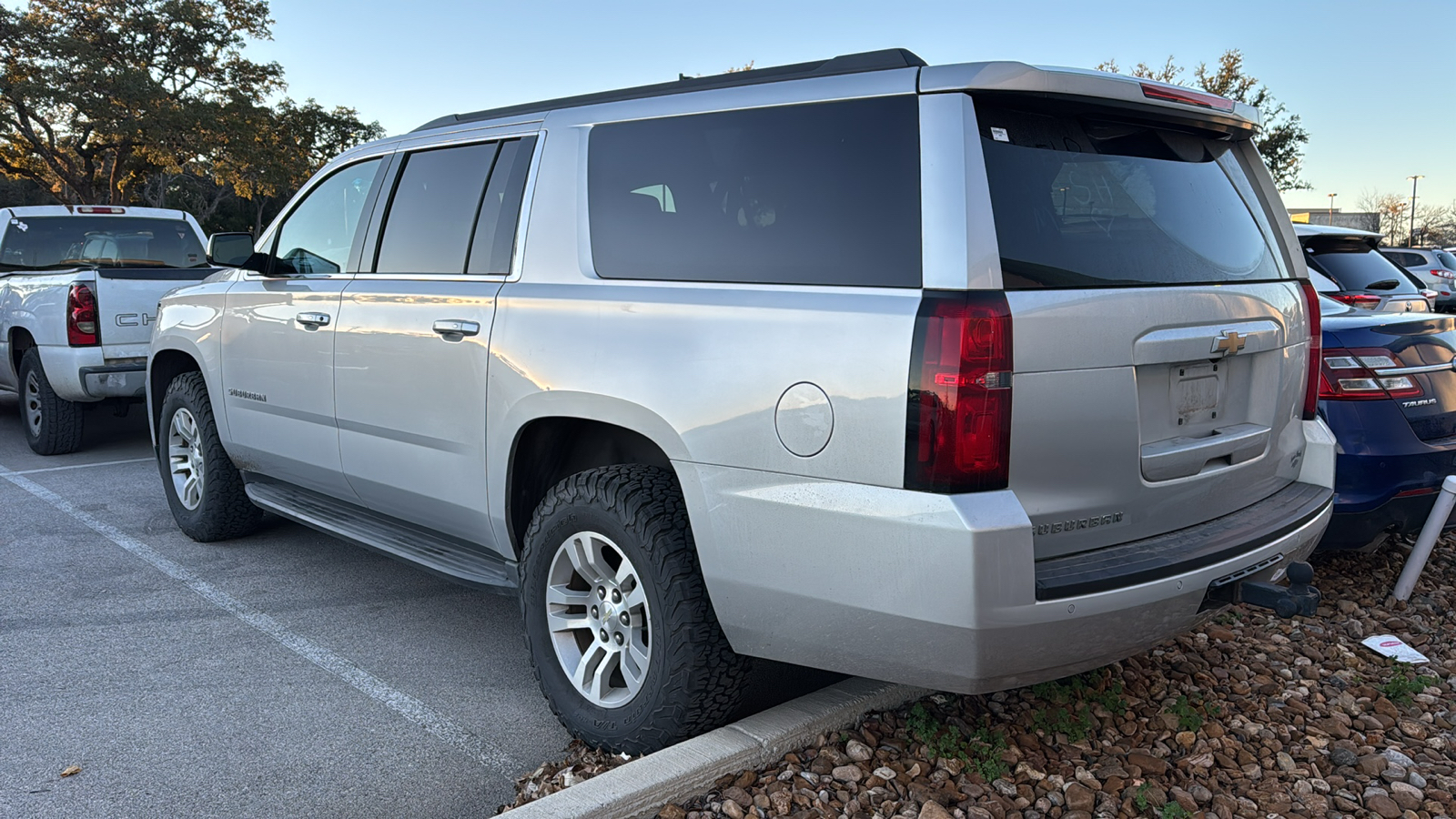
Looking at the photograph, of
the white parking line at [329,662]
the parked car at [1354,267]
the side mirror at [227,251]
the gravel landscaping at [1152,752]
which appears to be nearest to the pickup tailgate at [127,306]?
the white parking line at [329,662]

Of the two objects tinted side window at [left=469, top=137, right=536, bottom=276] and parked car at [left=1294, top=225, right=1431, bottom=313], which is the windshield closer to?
tinted side window at [left=469, top=137, right=536, bottom=276]

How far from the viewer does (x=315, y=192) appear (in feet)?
16.0

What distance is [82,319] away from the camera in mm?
7723

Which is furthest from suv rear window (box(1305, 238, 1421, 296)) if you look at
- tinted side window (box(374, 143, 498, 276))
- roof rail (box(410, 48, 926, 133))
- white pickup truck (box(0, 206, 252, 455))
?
white pickup truck (box(0, 206, 252, 455))

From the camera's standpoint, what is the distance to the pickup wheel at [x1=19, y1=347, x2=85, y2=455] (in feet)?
26.7

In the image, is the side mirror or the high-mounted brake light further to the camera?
the side mirror

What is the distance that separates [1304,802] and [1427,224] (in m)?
97.3

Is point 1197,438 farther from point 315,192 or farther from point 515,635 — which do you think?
point 315,192

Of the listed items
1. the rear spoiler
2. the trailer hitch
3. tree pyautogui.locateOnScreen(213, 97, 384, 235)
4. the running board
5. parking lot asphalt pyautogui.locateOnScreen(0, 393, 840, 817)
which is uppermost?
tree pyautogui.locateOnScreen(213, 97, 384, 235)

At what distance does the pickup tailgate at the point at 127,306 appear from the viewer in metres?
Result: 7.77

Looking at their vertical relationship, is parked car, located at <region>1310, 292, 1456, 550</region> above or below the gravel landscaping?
above

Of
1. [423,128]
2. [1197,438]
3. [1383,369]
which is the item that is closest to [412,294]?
[423,128]

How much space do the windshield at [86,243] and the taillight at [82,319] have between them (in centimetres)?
123

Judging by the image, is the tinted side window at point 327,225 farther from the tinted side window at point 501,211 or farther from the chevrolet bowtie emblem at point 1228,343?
the chevrolet bowtie emblem at point 1228,343
